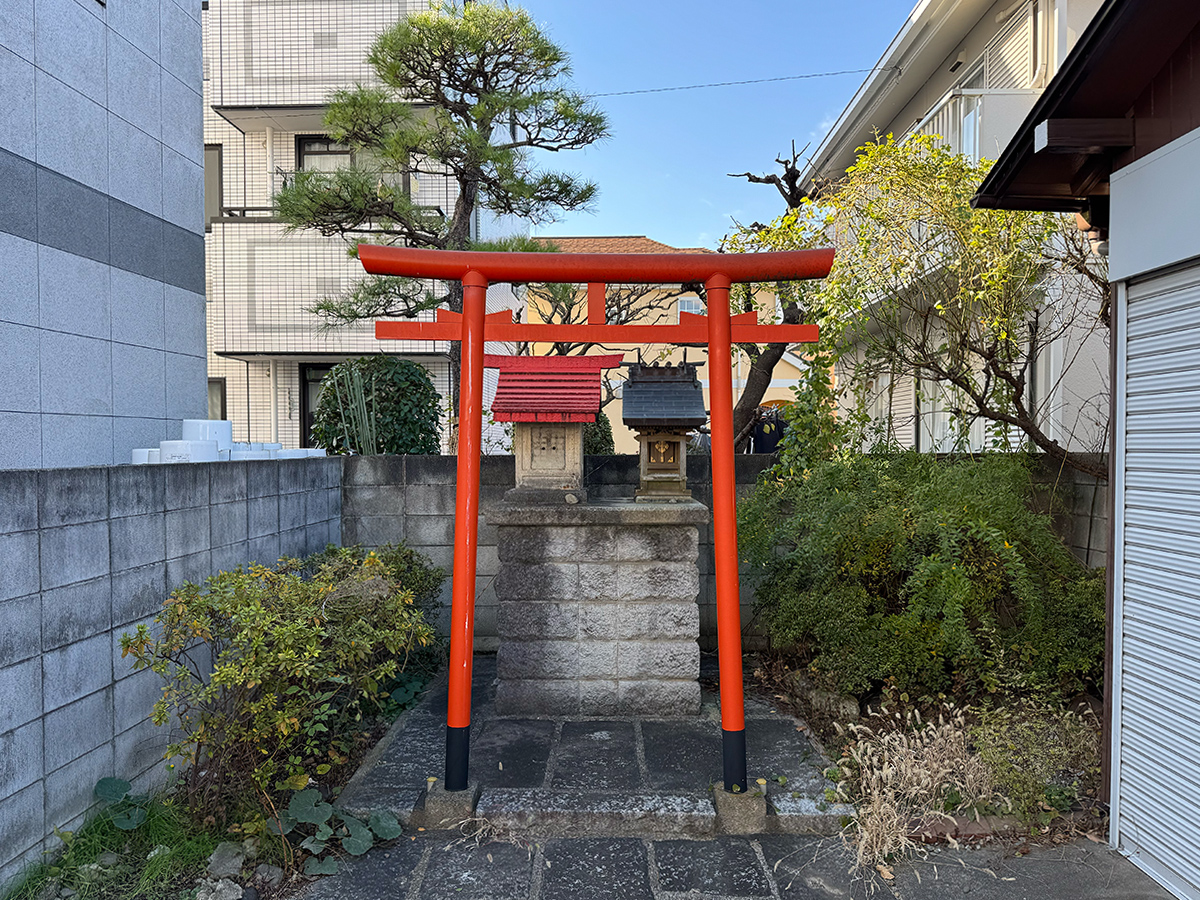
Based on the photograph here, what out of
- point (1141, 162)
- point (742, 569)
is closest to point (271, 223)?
point (742, 569)

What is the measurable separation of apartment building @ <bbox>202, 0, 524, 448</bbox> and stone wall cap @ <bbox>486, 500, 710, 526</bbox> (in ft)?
22.2

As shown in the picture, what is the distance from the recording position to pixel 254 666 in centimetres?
331

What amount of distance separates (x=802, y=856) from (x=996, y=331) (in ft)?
12.7

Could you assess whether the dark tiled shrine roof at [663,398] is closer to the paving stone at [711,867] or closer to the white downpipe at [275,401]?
the paving stone at [711,867]

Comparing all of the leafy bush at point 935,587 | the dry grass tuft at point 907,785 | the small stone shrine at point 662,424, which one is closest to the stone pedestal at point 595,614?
the small stone shrine at point 662,424

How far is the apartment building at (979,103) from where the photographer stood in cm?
628

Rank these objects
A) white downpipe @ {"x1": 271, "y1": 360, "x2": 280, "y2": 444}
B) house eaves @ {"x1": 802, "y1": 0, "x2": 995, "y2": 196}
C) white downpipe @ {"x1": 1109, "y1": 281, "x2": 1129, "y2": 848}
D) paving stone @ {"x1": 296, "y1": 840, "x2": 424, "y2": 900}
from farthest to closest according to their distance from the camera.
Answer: white downpipe @ {"x1": 271, "y1": 360, "x2": 280, "y2": 444}
house eaves @ {"x1": 802, "y1": 0, "x2": 995, "y2": 196}
white downpipe @ {"x1": 1109, "y1": 281, "x2": 1129, "y2": 848}
paving stone @ {"x1": 296, "y1": 840, "x2": 424, "y2": 900}

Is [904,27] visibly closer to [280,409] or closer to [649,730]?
[649,730]

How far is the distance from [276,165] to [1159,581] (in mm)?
12467

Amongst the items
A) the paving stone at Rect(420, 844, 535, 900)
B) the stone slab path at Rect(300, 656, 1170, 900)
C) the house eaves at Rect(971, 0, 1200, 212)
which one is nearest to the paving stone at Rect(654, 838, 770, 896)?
the stone slab path at Rect(300, 656, 1170, 900)

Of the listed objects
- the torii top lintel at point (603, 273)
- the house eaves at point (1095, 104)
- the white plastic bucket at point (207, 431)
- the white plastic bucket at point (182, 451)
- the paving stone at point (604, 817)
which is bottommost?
the paving stone at point (604, 817)

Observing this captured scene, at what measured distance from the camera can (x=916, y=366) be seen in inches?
223

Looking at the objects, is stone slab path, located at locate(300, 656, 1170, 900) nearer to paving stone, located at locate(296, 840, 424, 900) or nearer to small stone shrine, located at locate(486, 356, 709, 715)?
paving stone, located at locate(296, 840, 424, 900)

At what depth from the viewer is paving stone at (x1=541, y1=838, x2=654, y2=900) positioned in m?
3.20
